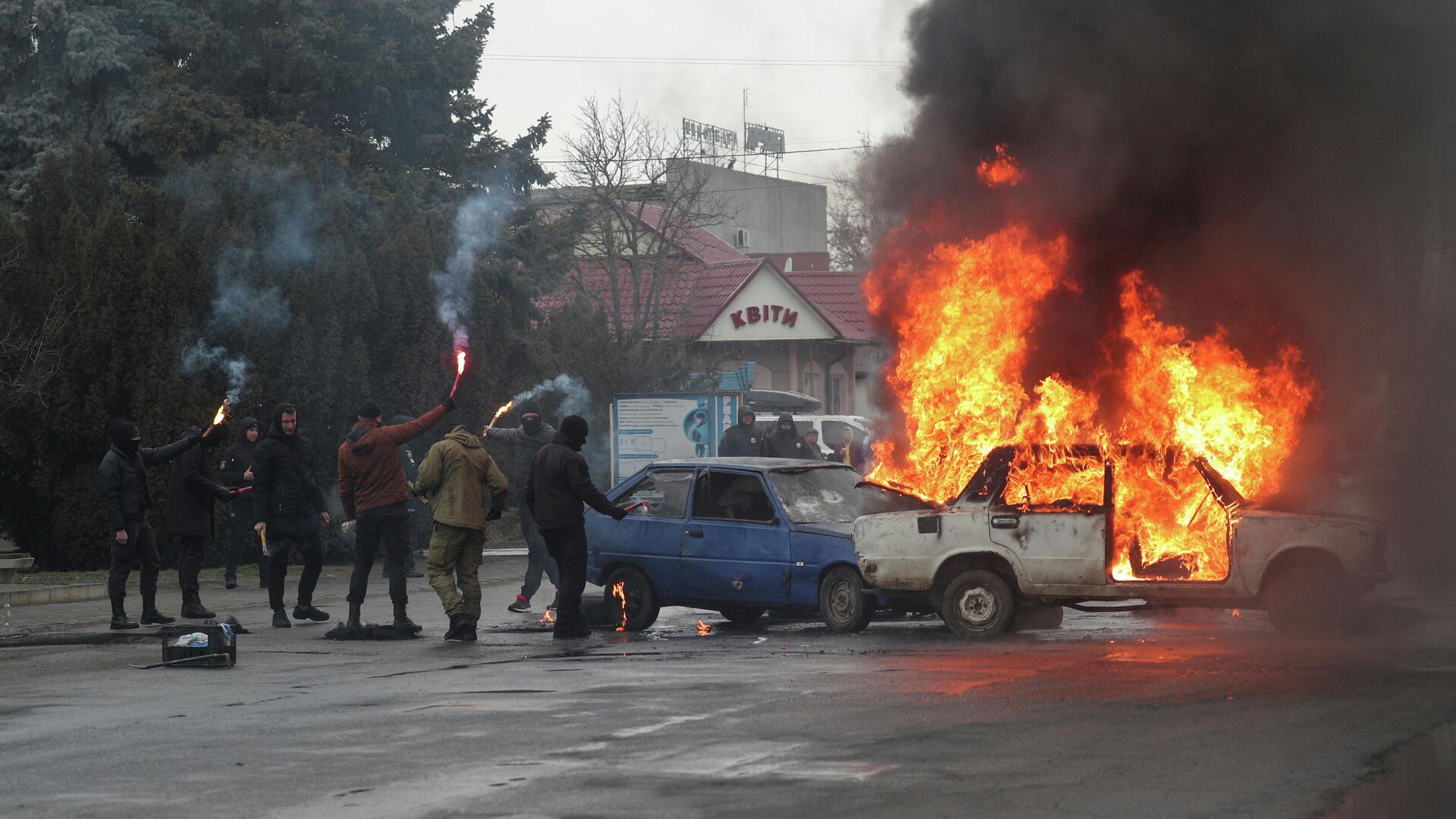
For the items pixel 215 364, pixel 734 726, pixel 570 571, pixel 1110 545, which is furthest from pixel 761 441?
pixel 734 726

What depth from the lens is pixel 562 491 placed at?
14.0 m

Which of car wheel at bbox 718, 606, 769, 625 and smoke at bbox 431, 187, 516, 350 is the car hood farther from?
smoke at bbox 431, 187, 516, 350

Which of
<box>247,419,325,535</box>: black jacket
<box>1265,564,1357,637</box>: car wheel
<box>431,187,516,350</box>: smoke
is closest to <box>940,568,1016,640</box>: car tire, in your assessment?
<box>1265,564,1357,637</box>: car wheel

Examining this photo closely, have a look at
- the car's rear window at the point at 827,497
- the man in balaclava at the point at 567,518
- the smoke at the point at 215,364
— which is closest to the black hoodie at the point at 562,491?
the man in balaclava at the point at 567,518

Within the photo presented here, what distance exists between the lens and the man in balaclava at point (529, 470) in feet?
54.8

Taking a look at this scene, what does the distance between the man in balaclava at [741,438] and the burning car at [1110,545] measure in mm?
8211

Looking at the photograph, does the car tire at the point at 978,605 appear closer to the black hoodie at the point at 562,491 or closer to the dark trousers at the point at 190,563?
the black hoodie at the point at 562,491

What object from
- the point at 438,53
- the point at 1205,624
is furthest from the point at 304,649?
the point at 438,53

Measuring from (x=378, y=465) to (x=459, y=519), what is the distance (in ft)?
3.14

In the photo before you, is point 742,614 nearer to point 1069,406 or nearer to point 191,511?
point 1069,406

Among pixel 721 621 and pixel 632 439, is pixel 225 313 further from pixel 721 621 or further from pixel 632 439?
pixel 721 621

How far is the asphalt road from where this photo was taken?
6.80 m

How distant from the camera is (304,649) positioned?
13.3m

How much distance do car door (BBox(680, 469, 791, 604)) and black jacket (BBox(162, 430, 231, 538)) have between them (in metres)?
4.49
